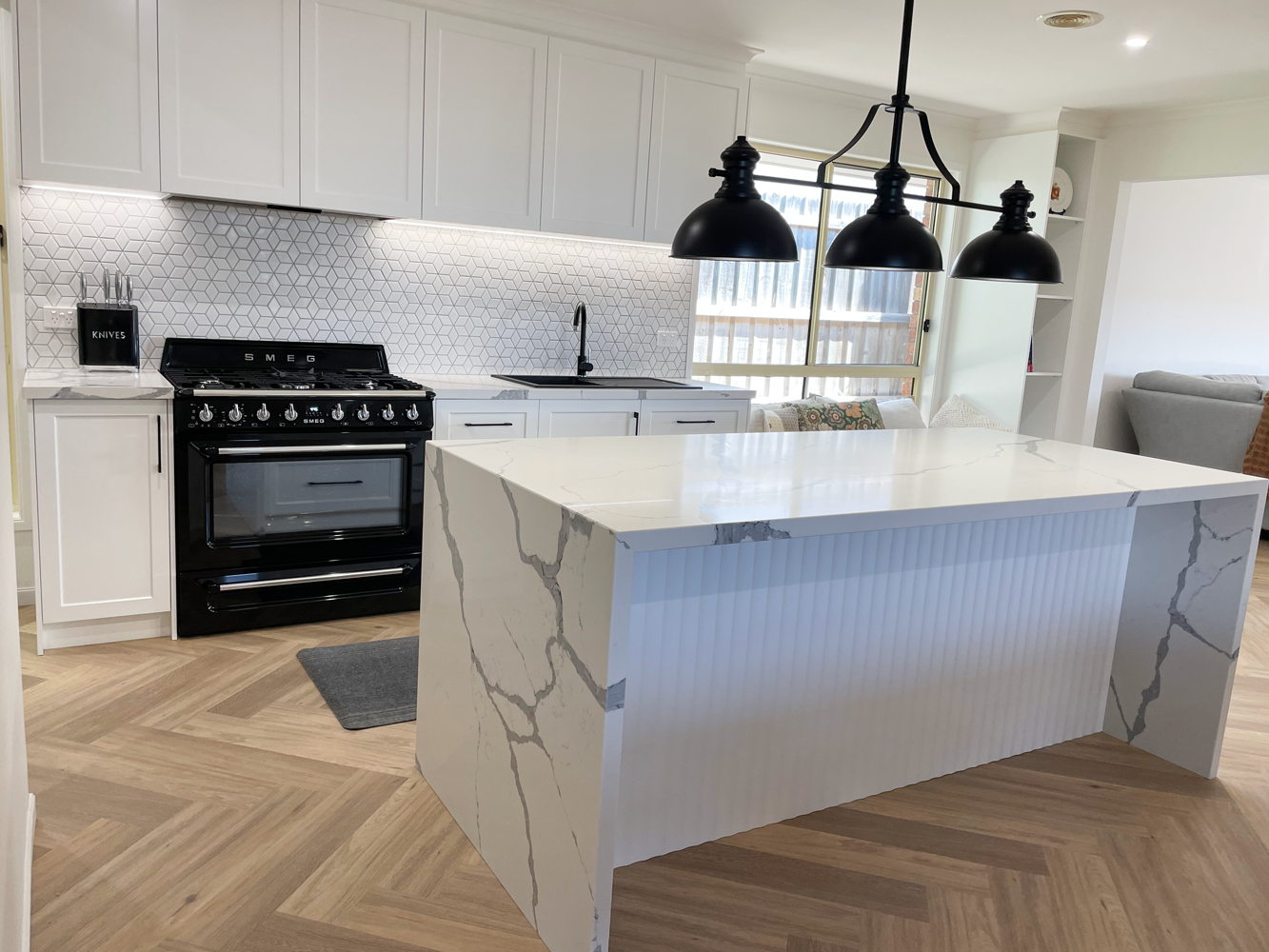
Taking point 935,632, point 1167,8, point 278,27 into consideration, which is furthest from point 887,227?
point 278,27

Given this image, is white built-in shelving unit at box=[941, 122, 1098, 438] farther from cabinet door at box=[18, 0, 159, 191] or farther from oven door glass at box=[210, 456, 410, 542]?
cabinet door at box=[18, 0, 159, 191]

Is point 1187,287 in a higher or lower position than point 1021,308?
higher

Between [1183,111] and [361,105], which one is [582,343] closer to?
[361,105]

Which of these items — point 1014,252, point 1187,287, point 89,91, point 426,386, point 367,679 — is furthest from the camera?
point 1187,287

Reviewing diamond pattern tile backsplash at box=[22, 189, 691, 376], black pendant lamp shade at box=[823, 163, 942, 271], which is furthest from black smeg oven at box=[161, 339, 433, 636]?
black pendant lamp shade at box=[823, 163, 942, 271]

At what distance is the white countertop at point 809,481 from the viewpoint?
1759 mm

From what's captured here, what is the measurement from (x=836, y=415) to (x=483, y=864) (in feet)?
11.4

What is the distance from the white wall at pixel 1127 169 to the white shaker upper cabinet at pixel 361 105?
12.9 ft

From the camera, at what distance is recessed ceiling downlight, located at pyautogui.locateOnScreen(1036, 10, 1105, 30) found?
362cm

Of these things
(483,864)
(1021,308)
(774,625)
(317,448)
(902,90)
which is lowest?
(483,864)

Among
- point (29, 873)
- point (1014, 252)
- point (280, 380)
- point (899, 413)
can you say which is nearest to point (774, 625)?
point (1014, 252)

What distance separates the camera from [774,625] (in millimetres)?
2223

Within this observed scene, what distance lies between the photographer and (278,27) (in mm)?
3520

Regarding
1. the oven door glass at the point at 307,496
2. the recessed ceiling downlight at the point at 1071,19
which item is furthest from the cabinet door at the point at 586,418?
the recessed ceiling downlight at the point at 1071,19
